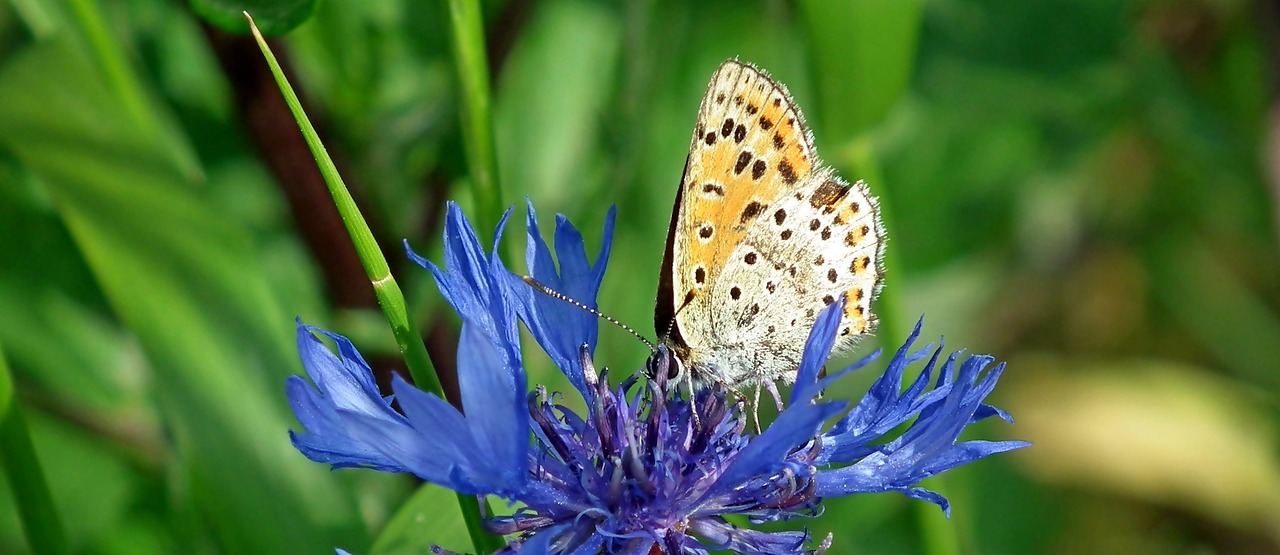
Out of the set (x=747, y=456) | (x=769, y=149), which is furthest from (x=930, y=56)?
(x=747, y=456)

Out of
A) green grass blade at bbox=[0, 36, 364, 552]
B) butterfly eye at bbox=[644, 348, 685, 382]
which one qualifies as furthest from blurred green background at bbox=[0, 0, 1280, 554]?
butterfly eye at bbox=[644, 348, 685, 382]

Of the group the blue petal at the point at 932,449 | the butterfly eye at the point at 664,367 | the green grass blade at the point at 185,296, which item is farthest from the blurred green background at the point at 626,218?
the blue petal at the point at 932,449

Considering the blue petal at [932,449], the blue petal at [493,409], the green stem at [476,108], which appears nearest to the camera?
the blue petal at [493,409]

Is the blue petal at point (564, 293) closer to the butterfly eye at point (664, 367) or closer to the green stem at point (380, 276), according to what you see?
the butterfly eye at point (664, 367)

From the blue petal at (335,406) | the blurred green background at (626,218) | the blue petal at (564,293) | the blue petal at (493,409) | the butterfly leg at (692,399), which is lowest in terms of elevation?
the blue petal at (493,409)

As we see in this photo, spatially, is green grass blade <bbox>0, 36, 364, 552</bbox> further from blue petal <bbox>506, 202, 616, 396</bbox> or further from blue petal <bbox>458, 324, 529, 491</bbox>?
blue petal <bbox>458, 324, 529, 491</bbox>

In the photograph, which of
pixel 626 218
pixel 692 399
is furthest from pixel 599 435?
pixel 626 218
